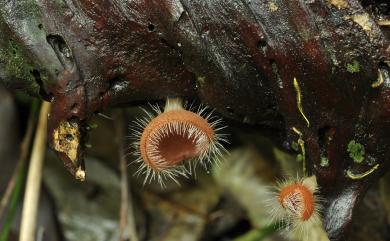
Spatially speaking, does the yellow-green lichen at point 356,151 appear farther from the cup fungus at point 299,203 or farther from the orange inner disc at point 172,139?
the orange inner disc at point 172,139

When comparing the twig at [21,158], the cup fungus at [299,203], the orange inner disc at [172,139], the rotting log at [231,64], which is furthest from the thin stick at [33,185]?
the cup fungus at [299,203]

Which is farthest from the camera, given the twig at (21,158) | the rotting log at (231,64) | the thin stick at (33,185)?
the twig at (21,158)

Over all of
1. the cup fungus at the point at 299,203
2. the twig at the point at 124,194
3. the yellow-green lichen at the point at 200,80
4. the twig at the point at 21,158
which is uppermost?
the twig at the point at 21,158

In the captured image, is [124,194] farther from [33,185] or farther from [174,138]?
[174,138]

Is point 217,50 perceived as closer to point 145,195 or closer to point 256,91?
point 256,91

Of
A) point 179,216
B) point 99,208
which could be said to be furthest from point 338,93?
point 99,208

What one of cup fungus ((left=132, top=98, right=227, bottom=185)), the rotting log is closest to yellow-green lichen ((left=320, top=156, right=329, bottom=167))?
the rotting log
